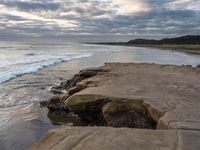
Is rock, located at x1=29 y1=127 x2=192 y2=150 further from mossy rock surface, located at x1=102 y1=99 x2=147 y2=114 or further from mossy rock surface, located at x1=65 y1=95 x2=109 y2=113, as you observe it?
mossy rock surface, located at x1=65 y1=95 x2=109 y2=113

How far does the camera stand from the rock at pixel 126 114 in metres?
7.91

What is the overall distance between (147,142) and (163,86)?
18.4ft

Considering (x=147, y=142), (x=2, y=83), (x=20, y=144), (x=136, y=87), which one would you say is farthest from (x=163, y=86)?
(x=2, y=83)

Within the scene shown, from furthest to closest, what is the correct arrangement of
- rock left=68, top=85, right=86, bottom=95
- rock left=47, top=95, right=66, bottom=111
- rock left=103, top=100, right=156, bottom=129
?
rock left=47, top=95, right=66, bottom=111
rock left=68, top=85, right=86, bottom=95
rock left=103, top=100, right=156, bottom=129

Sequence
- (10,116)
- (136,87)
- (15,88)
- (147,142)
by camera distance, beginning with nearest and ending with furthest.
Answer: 1. (147,142)
2. (136,87)
3. (10,116)
4. (15,88)

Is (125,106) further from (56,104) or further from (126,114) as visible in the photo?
(56,104)

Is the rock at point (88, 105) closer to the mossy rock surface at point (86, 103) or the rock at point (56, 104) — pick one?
the mossy rock surface at point (86, 103)

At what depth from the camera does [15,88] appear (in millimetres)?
16688

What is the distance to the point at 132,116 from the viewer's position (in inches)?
318

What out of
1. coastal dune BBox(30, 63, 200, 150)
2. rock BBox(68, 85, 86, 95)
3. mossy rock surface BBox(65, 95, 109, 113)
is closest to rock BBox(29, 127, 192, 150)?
coastal dune BBox(30, 63, 200, 150)

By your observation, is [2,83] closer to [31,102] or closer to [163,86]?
[31,102]

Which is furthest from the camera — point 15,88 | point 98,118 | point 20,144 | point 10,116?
point 15,88

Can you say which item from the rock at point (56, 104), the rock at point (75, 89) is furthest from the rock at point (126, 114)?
the rock at point (56, 104)

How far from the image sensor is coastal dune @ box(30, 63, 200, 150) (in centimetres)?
526
